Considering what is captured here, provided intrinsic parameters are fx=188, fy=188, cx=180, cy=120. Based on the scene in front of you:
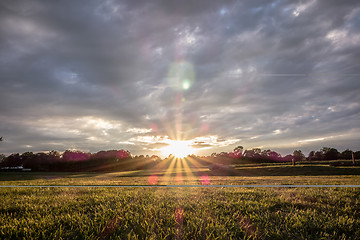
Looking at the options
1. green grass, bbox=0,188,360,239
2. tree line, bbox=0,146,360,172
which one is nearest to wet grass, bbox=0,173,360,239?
green grass, bbox=0,188,360,239

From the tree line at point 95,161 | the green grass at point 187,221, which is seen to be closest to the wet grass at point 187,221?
the green grass at point 187,221

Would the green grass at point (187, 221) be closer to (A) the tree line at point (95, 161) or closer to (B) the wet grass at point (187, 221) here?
(B) the wet grass at point (187, 221)

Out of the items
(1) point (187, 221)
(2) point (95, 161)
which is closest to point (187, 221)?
(1) point (187, 221)

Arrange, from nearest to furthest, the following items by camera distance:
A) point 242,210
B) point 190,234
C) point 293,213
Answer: point 190,234 → point 293,213 → point 242,210

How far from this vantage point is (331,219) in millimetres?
3684

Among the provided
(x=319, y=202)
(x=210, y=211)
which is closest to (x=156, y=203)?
(x=210, y=211)

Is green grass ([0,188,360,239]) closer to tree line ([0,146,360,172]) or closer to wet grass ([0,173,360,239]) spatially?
wet grass ([0,173,360,239])

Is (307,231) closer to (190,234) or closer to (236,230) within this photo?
(236,230)

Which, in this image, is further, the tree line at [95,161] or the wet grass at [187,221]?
the tree line at [95,161]

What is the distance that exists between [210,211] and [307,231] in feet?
5.83

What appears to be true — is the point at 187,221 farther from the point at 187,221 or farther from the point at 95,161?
the point at 95,161

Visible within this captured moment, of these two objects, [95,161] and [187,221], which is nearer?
[187,221]

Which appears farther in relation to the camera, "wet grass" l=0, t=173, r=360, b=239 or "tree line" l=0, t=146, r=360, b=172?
"tree line" l=0, t=146, r=360, b=172

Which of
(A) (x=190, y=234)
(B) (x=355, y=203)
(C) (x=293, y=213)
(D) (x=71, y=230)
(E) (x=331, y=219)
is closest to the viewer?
(A) (x=190, y=234)
